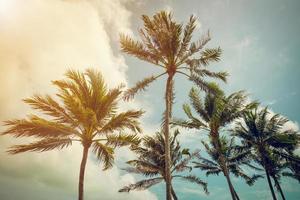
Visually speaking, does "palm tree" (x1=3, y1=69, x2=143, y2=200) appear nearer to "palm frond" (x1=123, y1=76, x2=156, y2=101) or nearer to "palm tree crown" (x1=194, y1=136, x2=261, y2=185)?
"palm frond" (x1=123, y1=76, x2=156, y2=101)

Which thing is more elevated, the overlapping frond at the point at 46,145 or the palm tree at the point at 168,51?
the palm tree at the point at 168,51

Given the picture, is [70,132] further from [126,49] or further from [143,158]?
[143,158]

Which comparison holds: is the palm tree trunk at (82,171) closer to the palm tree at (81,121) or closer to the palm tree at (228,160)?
the palm tree at (81,121)

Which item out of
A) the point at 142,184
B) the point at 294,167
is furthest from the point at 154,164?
the point at 294,167

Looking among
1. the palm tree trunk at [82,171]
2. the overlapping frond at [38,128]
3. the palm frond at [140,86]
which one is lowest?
the palm tree trunk at [82,171]

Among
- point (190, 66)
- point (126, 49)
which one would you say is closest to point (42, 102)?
point (126, 49)

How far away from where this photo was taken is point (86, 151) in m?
11.2

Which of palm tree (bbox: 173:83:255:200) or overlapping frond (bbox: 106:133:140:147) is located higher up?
palm tree (bbox: 173:83:255:200)

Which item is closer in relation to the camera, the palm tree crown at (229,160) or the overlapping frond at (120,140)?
the overlapping frond at (120,140)

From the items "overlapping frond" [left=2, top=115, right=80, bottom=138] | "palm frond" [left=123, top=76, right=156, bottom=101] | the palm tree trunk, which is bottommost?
the palm tree trunk

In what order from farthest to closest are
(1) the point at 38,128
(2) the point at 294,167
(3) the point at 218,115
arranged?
(2) the point at 294,167
(3) the point at 218,115
(1) the point at 38,128

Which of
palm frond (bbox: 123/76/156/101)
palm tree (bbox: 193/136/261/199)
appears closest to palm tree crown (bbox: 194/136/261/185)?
palm tree (bbox: 193/136/261/199)

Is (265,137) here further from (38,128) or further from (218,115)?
(38,128)

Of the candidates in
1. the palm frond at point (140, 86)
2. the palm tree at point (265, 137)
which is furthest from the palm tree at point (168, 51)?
the palm tree at point (265, 137)
